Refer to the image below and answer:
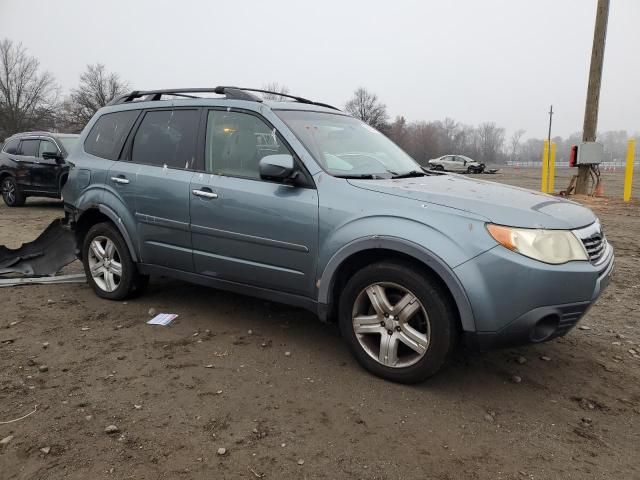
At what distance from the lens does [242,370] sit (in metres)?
3.44

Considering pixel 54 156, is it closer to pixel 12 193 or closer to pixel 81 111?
pixel 12 193

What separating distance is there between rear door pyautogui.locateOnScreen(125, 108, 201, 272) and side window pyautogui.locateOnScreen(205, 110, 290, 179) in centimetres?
19

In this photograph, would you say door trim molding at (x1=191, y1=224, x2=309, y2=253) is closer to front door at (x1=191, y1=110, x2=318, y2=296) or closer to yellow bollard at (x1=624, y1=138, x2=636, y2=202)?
front door at (x1=191, y1=110, x2=318, y2=296)

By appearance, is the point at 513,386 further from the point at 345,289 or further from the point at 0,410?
the point at 0,410

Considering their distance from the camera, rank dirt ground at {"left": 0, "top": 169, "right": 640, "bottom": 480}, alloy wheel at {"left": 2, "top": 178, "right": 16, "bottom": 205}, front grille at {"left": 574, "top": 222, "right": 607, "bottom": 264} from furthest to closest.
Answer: alloy wheel at {"left": 2, "top": 178, "right": 16, "bottom": 205}, front grille at {"left": 574, "top": 222, "right": 607, "bottom": 264}, dirt ground at {"left": 0, "top": 169, "right": 640, "bottom": 480}

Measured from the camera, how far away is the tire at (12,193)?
12.6 meters

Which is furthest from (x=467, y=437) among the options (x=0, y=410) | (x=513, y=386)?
(x=0, y=410)

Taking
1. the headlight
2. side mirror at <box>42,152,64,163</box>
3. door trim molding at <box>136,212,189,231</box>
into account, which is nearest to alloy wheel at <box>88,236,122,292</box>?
door trim molding at <box>136,212,189,231</box>

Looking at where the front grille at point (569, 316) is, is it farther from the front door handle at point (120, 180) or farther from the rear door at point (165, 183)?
the front door handle at point (120, 180)

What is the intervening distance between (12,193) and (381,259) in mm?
12622

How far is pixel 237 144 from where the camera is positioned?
3.99m

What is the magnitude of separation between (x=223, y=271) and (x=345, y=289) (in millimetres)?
1120

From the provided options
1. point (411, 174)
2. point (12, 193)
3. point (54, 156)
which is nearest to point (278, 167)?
point (411, 174)

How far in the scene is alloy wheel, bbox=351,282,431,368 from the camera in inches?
122
